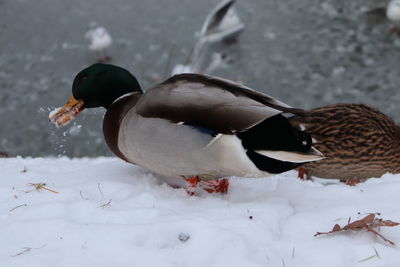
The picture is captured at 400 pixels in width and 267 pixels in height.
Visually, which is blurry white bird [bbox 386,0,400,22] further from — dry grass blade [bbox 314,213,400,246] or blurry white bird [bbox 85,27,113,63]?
dry grass blade [bbox 314,213,400,246]

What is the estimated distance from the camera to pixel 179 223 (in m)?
2.10

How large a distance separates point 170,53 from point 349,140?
310 cm

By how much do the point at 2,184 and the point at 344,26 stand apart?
5668 millimetres

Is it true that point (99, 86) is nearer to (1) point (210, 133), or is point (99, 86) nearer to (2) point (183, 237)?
(1) point (210, 133)

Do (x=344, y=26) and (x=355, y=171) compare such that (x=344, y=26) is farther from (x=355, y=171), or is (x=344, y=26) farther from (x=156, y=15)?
(x=355, y=171)

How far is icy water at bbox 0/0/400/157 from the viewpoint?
19.4ft

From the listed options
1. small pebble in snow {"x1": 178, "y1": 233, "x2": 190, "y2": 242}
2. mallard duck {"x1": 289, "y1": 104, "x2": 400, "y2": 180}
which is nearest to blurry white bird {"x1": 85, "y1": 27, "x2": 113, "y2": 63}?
mallard duck {"x1": 289, "y1": 104, "x2": 400, "y2": 180}

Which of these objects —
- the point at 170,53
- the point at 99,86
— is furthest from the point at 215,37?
the point at 99,86

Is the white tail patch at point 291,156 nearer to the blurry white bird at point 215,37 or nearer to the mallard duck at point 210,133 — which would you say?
the mallard duck at point 210,133

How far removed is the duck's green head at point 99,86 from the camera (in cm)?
291

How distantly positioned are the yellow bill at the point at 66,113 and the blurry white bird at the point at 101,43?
3885mm

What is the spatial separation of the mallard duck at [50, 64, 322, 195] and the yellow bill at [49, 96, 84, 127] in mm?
434

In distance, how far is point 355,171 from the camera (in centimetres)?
341

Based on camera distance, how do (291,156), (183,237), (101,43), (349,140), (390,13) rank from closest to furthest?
(183,237), (291,156), (349,140), (101,43), (390,13)
